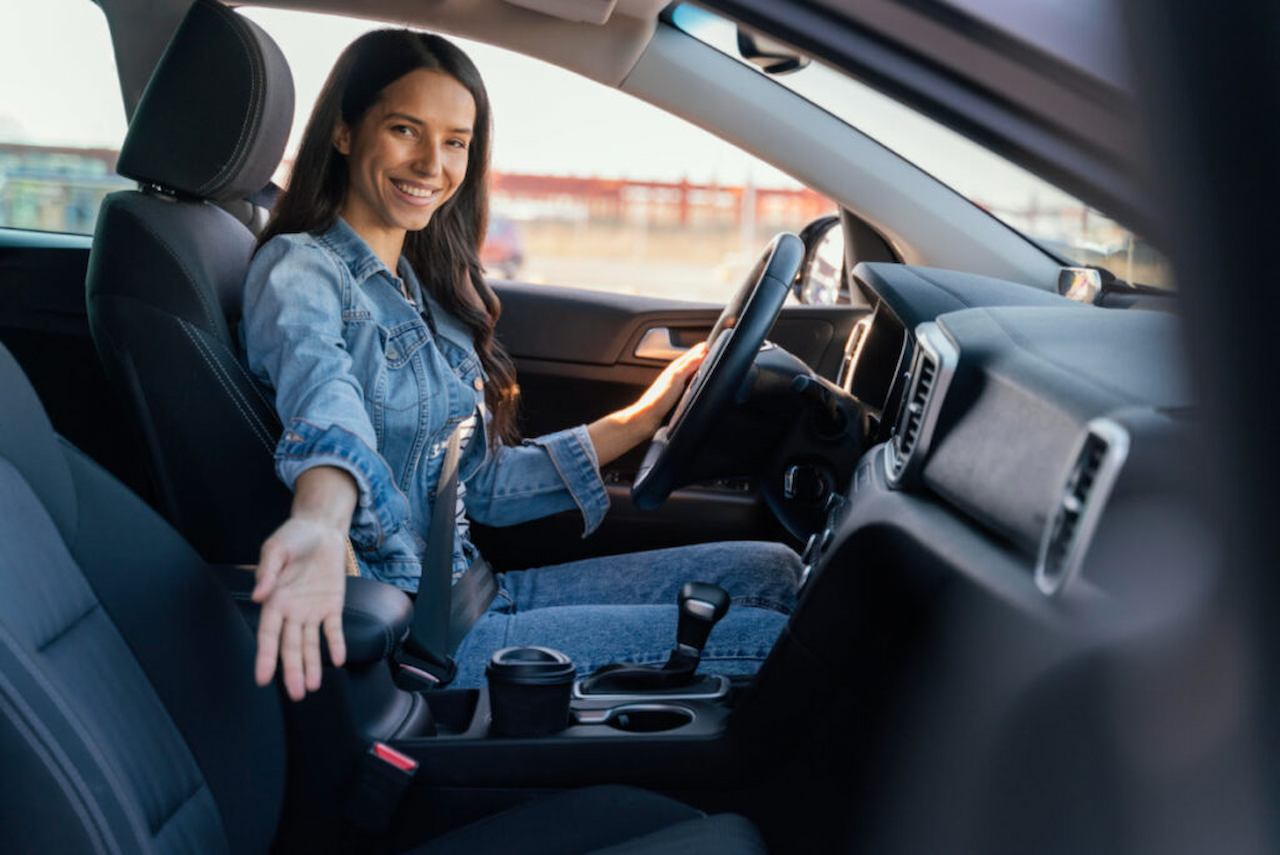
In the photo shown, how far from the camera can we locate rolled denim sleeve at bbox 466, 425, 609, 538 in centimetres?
214

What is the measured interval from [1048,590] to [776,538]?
166cm

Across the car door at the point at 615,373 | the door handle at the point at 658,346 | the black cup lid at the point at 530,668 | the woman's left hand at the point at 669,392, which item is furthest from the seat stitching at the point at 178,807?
the door handle at the point at 658,346

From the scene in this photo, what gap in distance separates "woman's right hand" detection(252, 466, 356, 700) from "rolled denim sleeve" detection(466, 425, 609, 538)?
2.87ft

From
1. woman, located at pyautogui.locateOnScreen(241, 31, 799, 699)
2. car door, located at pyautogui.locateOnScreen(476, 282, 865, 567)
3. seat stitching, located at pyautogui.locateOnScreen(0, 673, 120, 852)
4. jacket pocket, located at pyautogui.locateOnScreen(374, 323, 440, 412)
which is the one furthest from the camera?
car door, located at pyautogui.locateOnScreen(476, 282, 865, 567)

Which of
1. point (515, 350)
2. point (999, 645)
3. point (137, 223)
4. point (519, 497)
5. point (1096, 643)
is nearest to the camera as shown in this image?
point (1096, 643)

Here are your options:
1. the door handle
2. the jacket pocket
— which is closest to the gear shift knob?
the jacket pocket

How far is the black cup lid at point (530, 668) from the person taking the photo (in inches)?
63.9

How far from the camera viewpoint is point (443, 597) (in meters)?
1.84

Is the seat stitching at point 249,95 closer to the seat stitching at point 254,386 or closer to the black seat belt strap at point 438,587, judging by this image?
the seat stitching at point 254,386

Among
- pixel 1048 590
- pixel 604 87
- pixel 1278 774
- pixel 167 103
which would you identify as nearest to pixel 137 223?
pixel 167 103

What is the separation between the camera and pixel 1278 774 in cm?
69

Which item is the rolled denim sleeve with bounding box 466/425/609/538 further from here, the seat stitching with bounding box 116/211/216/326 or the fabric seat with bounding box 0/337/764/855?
the fabric seat with bounding box 0/337/764/855

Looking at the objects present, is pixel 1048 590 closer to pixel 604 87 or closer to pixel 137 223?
pixel 137 223

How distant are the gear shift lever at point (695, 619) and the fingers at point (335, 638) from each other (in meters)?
0.61
